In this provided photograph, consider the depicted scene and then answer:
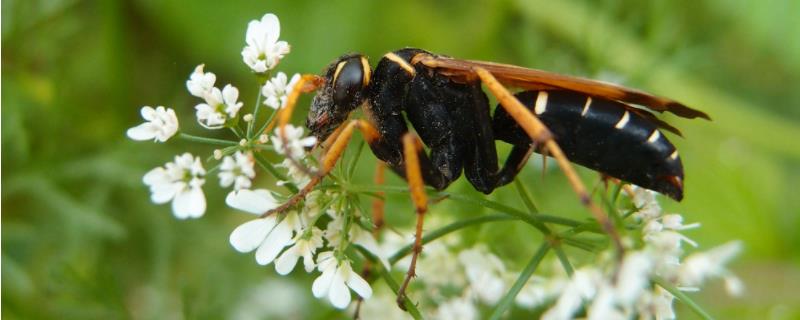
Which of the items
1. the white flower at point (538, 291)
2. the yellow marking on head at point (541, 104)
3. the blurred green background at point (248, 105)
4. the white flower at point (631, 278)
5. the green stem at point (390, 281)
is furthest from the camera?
the blurred green background at point (248, 105)

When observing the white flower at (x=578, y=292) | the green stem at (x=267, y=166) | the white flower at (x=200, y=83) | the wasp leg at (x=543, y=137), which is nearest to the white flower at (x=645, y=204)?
the wasp leg at (x=543, y=137)

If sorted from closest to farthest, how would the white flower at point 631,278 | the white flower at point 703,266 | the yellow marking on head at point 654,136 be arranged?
the white flower at point 631,278 < the white flower at point 703,266 < the yellow marking on head at point 654,136

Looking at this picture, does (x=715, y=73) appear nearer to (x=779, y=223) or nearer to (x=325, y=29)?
(x=779, y=223)

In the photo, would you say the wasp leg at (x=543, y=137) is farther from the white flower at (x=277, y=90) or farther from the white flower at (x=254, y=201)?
the white flower at (x=254, y=201)

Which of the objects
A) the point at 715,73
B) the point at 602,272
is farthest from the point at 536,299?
the point at 715,73

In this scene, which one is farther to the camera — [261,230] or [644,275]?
[261,230]

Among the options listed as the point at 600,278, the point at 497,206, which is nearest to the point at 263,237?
the point at 497,206

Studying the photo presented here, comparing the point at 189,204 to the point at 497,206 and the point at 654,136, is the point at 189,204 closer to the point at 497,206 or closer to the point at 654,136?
the point at 497,206

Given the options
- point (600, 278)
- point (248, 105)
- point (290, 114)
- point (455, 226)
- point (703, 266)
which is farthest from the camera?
point (248, 105)
